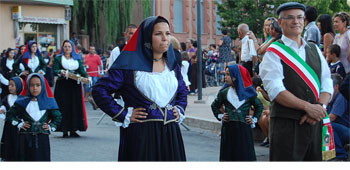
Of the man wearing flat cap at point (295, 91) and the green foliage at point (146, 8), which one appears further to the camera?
the green foliage at point (146, 8)

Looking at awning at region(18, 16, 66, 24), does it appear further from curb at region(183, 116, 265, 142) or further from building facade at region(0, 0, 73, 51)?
curb at region(183, 116, 265, 142)

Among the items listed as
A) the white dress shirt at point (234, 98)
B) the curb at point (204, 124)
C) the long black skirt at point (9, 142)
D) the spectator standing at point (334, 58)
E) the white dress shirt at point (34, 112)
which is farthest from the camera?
the curb at point (204, 124)

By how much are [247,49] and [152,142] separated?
6.93 meters

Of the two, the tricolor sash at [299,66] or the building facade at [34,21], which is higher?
the building facade at [34,21]

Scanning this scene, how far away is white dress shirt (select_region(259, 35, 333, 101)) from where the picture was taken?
5.32 m

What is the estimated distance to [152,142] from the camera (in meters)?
5.60

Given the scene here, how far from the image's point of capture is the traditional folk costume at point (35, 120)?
26.1ft

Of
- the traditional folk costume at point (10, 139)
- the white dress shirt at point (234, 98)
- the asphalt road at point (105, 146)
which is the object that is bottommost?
the asphalt road at point (105, 146)

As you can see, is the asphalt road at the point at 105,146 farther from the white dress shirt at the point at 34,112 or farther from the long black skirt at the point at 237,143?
the white dress shirt at the point at 34,112

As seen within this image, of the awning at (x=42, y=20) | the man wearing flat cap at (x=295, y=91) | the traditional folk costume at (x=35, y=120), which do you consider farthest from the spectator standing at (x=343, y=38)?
the awning at (x=42, y=20)

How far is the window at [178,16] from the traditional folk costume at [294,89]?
3849cm

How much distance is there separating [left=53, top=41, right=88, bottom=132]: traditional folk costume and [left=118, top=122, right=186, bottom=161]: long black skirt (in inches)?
251

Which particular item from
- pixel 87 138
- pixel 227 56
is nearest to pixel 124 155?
pixel 87 138

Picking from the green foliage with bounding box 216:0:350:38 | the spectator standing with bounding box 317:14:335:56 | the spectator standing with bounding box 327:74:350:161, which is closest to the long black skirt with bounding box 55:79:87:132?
the spectator standing with bounding box 317:14:335:56
